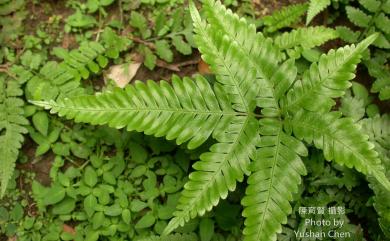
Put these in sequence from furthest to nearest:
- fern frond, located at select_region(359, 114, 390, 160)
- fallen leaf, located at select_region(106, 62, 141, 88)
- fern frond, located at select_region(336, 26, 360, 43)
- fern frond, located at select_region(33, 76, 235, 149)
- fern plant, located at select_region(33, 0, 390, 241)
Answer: fallen leaf, located at select_region(106, 62, 141, 88), fern frond, located at select_region(336, 26, 360, 43), fern frond, located at select_region(359, 114, 390, 160), fern frond, located at select_region(33, 76, 235, 149), fern plant, located at select_region(33, 0, 390, 241)

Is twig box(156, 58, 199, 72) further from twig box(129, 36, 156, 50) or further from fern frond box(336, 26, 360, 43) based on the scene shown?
fern frond box(336, 26, 360, 43)

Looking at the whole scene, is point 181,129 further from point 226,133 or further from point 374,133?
point 374,133

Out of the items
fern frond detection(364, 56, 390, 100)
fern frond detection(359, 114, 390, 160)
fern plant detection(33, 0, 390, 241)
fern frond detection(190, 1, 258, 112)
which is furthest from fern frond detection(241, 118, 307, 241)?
fern frond detection(364, 56, 390, 100)

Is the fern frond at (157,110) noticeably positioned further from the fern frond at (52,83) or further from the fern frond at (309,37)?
the fern frond at (309,37)

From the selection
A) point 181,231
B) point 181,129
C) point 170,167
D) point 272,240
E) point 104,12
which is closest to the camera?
point 272,240

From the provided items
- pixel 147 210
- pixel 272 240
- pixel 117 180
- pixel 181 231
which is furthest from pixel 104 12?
pixel 272 240

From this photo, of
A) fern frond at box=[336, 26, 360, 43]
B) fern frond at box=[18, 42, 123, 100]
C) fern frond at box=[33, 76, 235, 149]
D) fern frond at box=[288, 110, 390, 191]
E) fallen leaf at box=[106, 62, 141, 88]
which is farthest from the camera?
fallen leaf at box=[106, 62, 141, 88]
